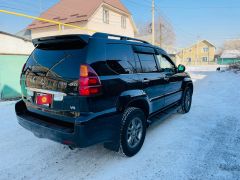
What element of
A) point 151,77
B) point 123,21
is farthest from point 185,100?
point 123,21

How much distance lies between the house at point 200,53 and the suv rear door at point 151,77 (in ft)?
223

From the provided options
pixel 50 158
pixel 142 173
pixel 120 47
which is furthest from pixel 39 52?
pixel 142 173

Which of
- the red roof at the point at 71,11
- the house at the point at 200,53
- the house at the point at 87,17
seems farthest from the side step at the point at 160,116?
the house at the point at 200,53

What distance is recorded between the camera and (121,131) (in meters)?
3.19

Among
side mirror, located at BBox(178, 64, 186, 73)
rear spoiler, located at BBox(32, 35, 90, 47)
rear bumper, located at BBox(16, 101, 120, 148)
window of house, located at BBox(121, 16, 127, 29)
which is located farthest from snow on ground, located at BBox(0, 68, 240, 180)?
window of house, located at BBox(121, 16, 127, 29)

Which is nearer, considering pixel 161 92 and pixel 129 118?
→ pixel 129 118

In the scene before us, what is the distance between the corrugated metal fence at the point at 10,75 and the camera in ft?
26.8

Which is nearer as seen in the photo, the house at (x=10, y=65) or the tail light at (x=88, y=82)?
the tail light at (x=88, y=82)

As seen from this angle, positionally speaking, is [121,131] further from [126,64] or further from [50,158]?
[50,158]

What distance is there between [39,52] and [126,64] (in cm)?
145

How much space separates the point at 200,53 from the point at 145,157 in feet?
241

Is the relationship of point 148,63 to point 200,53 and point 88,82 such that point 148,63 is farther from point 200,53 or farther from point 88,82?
point 200,53

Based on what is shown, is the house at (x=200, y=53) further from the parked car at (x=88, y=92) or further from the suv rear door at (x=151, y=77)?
the parked car at (x=88, y=92)

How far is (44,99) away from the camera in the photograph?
2996 mm
